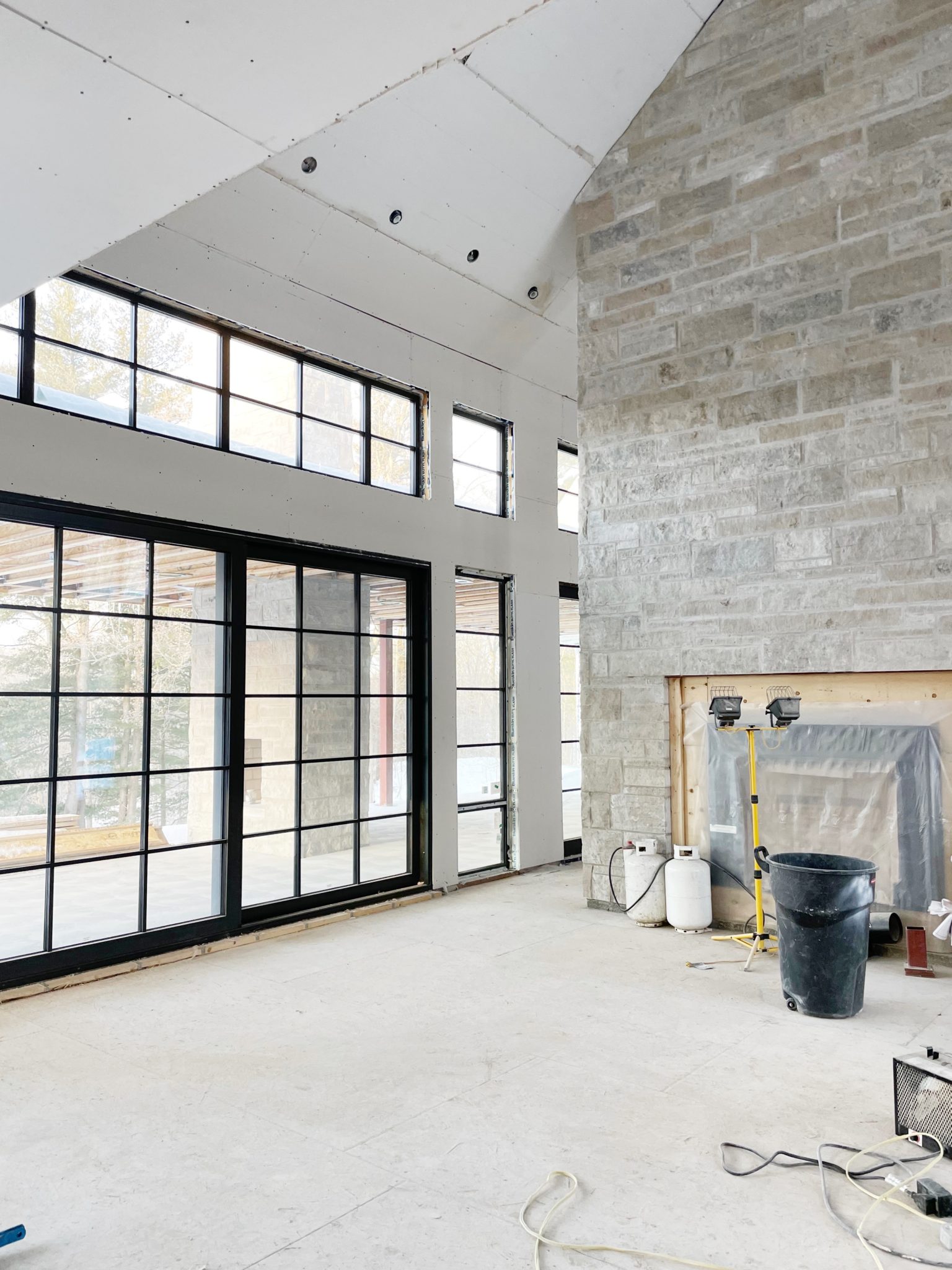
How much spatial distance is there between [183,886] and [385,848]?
158 centimetres

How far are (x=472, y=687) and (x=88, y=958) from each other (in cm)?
331

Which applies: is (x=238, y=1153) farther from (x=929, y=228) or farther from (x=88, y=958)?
(x=929, y=228)

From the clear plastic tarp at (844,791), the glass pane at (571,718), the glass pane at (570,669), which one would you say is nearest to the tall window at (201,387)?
the glass pane at (570,669)

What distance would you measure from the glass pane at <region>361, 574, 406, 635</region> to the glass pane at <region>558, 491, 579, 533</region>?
194 centimetres

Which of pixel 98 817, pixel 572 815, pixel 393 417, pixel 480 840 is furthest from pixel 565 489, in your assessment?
pixel 98 817

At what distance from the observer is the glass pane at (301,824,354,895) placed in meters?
5.73

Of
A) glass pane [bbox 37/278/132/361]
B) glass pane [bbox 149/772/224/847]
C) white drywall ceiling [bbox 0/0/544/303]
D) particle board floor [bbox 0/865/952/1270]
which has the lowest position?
particle board floor [bbox 0/865/952/1270]

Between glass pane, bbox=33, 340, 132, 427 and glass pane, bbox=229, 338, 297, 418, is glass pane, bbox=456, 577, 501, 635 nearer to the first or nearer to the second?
glass pane, bbox=229, 338, 297, 418

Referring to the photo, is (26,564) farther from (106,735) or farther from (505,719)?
(505,719)

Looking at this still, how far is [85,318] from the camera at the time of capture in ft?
15.3

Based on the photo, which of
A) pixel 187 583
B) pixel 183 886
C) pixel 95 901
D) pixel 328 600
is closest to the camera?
pixel 95 901

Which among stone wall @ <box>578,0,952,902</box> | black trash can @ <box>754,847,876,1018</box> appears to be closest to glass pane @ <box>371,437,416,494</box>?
stone wall @ <box>578,0,952,902</box>

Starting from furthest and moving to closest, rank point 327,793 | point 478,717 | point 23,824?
point 478,717 < point 327,793 < point 23,824

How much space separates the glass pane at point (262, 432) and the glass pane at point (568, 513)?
9.31 ft
